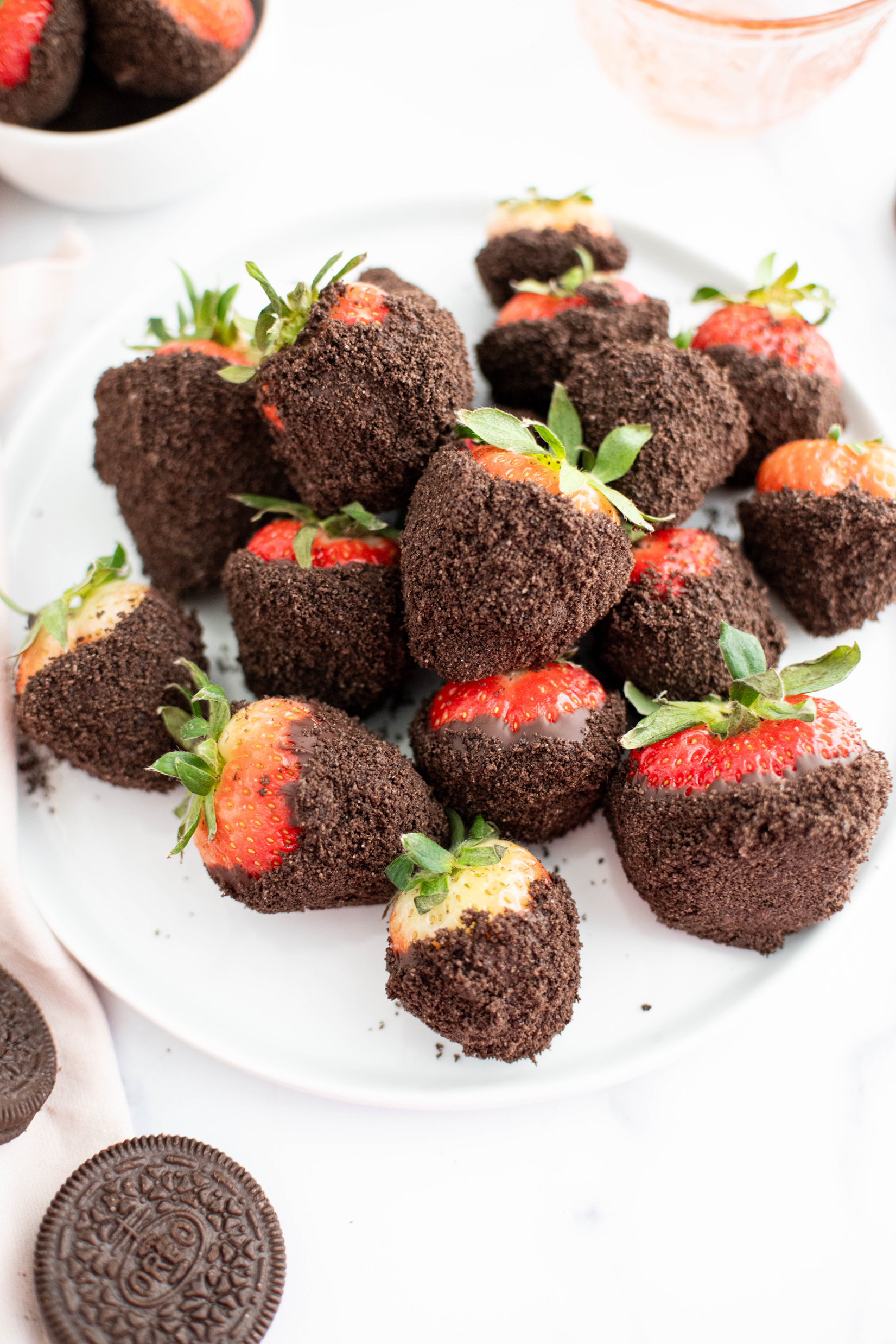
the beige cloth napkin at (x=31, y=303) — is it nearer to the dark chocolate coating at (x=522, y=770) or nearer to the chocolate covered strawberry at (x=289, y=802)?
the chocolate covered strawberry at (x=289, y=802)

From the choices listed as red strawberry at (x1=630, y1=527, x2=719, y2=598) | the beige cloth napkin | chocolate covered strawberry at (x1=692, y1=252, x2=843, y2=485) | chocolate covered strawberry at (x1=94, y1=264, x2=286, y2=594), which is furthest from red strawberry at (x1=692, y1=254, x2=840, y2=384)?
the beige cloth napkin

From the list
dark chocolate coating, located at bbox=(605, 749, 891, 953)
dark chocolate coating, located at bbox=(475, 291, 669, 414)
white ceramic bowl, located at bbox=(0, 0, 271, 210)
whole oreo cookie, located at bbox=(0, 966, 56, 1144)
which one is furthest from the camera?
white ceramic bowl, located at bbox=(0, 0, 271, 210)

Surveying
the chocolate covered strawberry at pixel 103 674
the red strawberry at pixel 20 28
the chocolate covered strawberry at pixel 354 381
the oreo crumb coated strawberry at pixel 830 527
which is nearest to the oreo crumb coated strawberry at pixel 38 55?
the red strawberry at pixel 20 28

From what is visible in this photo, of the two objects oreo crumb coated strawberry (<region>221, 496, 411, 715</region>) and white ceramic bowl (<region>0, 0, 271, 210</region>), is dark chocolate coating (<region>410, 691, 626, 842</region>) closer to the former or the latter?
oreo crumb coated strawberry (<region>221, 496, 411, 715</region>)

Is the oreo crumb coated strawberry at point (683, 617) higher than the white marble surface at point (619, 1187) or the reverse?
higher

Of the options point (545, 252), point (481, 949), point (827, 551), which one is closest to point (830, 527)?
point (827, 551)

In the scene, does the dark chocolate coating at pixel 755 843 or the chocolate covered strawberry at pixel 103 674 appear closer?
the dark chocolate coating at pixel 755 843

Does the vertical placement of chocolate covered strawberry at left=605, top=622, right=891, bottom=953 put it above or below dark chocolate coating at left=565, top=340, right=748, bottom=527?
below
